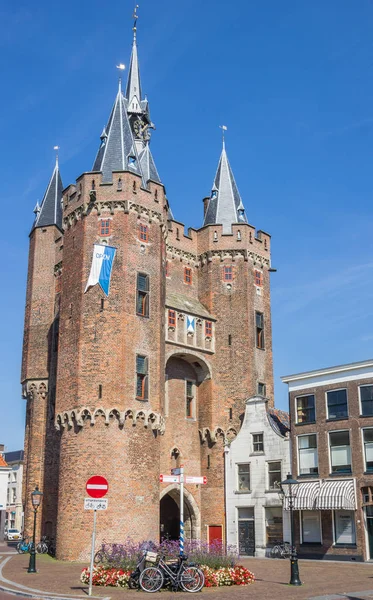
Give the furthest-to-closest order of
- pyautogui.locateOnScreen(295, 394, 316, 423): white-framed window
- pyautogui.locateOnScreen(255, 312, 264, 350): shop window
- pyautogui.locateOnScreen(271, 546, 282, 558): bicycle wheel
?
1. pyautogui.locateOnScreen(255, 312, 264, 350): shop window
2. pyautogui.locateOnScreen(295, 394, 316, 423): white-framed window
3. pyautogui.locateOnScreen(271, 546, 282, 558): bicycle wheel

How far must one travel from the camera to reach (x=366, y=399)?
120 ft

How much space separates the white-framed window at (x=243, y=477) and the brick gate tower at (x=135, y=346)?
1.27m

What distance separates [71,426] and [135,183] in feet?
47.7

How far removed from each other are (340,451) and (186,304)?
45.4ft

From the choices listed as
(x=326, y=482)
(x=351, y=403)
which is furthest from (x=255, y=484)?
(x=351, y=403)

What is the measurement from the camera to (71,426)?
3566 centimetres

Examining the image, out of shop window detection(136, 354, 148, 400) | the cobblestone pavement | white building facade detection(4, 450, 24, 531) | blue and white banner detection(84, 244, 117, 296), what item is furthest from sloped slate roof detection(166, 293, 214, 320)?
white building facade detection(4, 450, 24, 531)

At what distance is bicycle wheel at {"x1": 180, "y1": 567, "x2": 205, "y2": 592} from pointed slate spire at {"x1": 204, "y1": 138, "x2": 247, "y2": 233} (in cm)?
3193

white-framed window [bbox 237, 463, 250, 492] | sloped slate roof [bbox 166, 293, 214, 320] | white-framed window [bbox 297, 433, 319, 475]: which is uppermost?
sloped slate roof [bbox 166, 293, 214, 320]

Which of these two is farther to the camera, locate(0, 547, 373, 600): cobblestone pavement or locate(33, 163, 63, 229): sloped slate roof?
locate(33, 163, 63, 229): sloped slate roof

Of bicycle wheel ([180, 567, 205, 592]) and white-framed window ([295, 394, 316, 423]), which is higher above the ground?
white-framed window ([295, 394, 316, 423])

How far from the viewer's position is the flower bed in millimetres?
20891

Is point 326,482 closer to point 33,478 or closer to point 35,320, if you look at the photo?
point 33,478

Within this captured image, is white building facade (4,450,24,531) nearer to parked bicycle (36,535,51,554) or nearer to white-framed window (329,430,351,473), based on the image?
parked bicycle (36,535,51,554)
